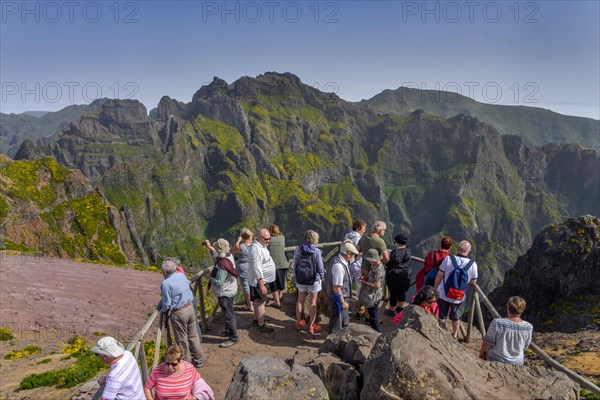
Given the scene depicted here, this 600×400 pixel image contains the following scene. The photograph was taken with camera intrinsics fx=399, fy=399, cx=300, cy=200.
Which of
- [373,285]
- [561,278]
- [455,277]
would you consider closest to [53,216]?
[373,285]

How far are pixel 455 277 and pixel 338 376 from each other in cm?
464

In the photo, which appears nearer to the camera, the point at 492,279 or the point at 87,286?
the point at 87,286

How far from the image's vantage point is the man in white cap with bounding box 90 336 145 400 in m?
6.46

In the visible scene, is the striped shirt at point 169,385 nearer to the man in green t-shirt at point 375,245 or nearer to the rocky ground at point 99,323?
the rocky ground at point 99,323

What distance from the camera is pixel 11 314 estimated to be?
18984 millimetres

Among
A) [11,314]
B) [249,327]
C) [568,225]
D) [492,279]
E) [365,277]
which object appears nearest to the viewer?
[365,277]

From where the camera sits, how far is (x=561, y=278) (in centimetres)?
2805

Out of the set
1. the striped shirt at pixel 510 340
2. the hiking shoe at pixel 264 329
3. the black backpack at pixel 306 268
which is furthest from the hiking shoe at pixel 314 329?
the striped shirt at pixel 510 340

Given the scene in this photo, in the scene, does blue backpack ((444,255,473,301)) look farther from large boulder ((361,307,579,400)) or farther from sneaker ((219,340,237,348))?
sneaker ((219,340,237,348))

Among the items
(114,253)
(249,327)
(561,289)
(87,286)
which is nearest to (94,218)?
(114,253)

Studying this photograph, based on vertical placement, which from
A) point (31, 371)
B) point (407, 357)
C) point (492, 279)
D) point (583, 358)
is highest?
point (407, 357)

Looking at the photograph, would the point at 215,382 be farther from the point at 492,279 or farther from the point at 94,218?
the point at 492,279

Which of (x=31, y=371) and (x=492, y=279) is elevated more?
(x=31, y=371)

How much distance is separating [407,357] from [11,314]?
20.1 meters
